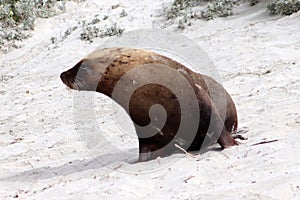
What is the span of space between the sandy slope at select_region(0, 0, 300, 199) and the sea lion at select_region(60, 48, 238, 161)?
212 mm

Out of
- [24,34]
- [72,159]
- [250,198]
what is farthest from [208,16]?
[250,198]

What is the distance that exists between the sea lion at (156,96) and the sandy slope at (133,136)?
212mm

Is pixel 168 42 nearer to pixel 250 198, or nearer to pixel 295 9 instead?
pixel 295 9

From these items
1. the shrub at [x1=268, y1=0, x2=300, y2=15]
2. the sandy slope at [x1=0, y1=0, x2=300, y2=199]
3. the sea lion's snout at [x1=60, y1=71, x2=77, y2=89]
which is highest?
the sea lion's snout at [x1=60, y1=71, x2=77, y2=89]

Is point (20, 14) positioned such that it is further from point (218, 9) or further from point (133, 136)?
point (133, 136)

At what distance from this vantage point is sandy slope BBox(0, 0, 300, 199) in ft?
11.1

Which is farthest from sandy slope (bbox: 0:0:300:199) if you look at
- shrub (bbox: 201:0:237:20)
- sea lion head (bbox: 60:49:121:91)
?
sea lion head (bbox: 60:49:121:91)

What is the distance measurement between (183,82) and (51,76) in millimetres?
4955

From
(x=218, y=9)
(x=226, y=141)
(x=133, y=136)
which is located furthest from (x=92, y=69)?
(x=218, y=9)

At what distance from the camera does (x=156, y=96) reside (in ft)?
13.3

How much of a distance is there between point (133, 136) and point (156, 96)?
1.53 metres

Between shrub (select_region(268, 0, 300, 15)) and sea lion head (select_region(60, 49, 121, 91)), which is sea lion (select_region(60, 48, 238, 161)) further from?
shrub (select_region(268, 0, 300, 15))

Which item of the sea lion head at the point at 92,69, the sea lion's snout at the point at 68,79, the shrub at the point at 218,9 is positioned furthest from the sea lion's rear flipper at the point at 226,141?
the shrub at the point at 218,9

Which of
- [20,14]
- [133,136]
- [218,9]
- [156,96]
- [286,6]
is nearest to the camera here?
[156,96]
